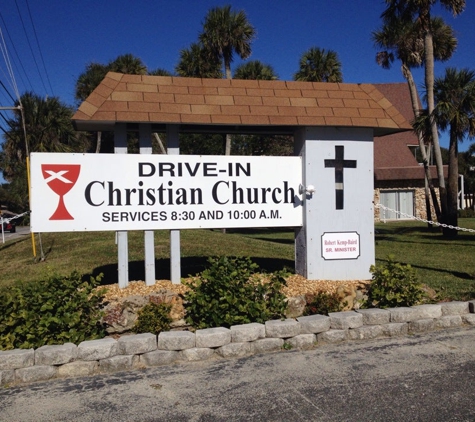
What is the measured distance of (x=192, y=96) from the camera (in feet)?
24.8

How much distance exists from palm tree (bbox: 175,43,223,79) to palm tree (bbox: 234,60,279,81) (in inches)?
50.1

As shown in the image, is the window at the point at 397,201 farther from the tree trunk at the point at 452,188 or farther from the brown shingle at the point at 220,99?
the brown shingle at the point at 220,99

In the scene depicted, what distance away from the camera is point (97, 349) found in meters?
4.91

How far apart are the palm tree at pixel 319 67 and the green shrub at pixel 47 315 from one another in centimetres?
2355

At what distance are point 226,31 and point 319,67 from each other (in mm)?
5421

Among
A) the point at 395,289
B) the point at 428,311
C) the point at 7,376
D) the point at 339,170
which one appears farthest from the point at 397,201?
the point at 7,376

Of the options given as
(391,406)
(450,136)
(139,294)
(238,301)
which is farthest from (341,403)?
(450,136)

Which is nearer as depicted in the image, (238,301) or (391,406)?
(391,406)

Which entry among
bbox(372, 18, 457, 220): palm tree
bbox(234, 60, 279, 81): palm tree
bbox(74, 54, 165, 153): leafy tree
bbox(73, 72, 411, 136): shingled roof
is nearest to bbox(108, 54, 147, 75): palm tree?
bbox(74, 54, 165, 153): leafy tree

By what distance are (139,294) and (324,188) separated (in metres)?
3.12

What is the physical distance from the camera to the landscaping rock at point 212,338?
5.21 m

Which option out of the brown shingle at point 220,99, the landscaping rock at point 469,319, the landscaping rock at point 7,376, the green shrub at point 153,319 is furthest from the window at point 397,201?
the landscaping rock at point 7,376

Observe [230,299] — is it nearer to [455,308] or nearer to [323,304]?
[323,304]

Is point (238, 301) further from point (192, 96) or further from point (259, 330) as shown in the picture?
point (192, 96)
